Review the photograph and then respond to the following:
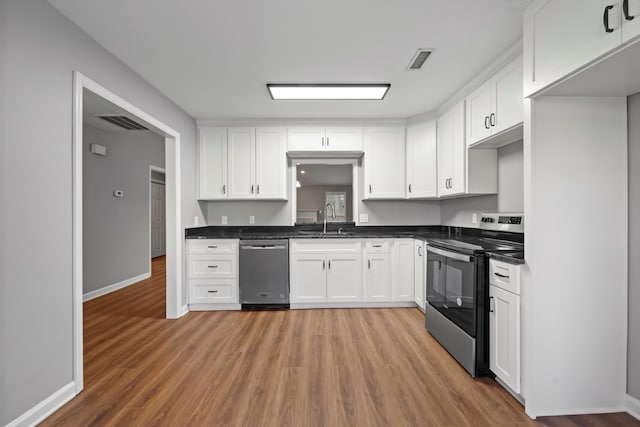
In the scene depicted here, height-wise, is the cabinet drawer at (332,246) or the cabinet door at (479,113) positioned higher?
A: the cabinet door at (479,113)

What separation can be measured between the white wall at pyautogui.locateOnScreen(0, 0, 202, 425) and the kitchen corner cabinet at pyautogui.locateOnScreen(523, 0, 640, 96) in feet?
9.00

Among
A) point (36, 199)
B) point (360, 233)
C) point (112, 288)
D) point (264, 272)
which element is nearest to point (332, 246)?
point (360, 233)

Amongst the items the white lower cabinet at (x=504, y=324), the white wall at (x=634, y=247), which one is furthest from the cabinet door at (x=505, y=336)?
the white wall at (x=634, y=247)

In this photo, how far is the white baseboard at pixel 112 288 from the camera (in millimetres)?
4051

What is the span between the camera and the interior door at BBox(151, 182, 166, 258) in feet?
23.0

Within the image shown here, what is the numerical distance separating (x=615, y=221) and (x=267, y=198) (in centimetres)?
324

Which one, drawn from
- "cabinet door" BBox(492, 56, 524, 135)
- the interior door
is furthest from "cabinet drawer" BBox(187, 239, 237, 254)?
the interior door

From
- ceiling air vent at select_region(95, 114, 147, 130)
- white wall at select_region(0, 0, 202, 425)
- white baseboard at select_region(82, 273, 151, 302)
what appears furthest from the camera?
white baseboard at select_region(82, 273, 151, 302)

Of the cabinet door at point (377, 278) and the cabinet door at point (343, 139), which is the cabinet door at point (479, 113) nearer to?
the cabinet door at point (343, 139)

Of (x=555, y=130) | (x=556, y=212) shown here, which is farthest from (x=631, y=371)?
(x=555, y=130)

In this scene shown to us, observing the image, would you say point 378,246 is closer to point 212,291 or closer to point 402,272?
point 402,272

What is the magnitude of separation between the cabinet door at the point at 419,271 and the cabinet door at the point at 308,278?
3.48 feet

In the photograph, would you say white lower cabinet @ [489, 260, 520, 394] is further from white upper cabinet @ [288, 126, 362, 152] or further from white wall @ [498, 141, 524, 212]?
white upper cabinet @ [288, 126, 362, 152]

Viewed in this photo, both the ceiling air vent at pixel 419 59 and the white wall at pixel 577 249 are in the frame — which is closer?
the white wall at pixel 577 249
